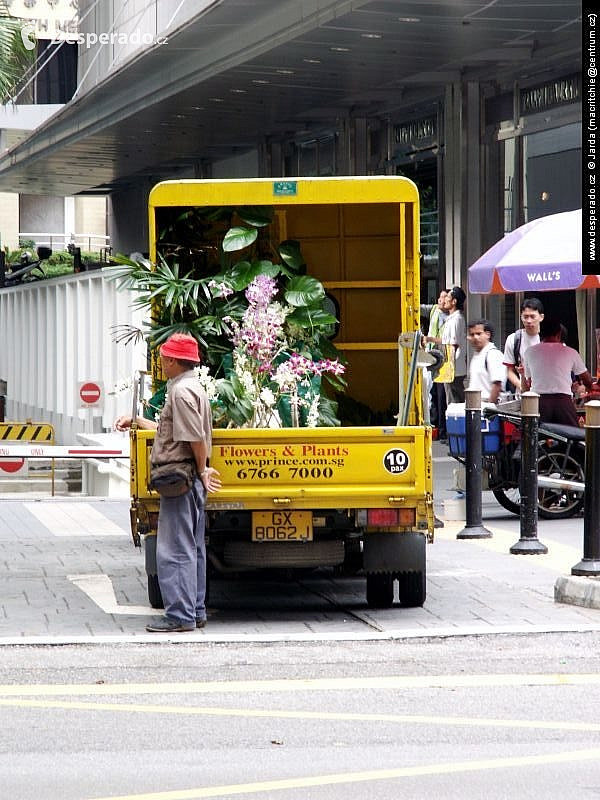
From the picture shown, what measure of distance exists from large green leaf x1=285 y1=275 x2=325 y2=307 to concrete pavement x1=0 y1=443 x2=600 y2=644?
1953mm

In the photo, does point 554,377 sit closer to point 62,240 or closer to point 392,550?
point 392,550

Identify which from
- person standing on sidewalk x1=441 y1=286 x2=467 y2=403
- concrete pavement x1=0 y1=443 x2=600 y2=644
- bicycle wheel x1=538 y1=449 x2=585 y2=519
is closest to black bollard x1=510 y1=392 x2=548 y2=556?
concrete pavement x1=0 y1=443 x2=600 y2=644

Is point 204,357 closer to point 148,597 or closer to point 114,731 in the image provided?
→ point 148,597

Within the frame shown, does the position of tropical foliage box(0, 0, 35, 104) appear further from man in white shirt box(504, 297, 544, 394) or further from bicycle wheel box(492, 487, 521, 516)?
bicycle wheel box(492, 487, 521, 516)

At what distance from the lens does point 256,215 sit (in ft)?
35.5

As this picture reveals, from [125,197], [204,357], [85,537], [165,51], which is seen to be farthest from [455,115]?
[125,197]

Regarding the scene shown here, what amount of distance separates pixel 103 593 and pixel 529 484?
11.3 feet

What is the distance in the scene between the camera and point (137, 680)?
25.6 feet

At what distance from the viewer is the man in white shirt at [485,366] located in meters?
15.2

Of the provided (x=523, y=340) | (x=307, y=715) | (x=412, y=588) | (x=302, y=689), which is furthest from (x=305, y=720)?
(x=523, y=340)

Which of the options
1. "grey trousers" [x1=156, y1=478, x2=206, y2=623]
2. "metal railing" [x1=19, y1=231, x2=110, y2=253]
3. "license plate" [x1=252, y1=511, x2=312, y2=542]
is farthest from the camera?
"metal railing" [x1=19, y1=231, x2=110, y2=253]

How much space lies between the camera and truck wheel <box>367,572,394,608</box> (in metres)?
9.90

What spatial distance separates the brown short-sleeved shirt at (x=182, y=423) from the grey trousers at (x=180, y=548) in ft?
0.69

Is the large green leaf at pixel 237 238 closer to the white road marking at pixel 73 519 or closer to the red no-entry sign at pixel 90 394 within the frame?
the white road marking at pixel 73 519
